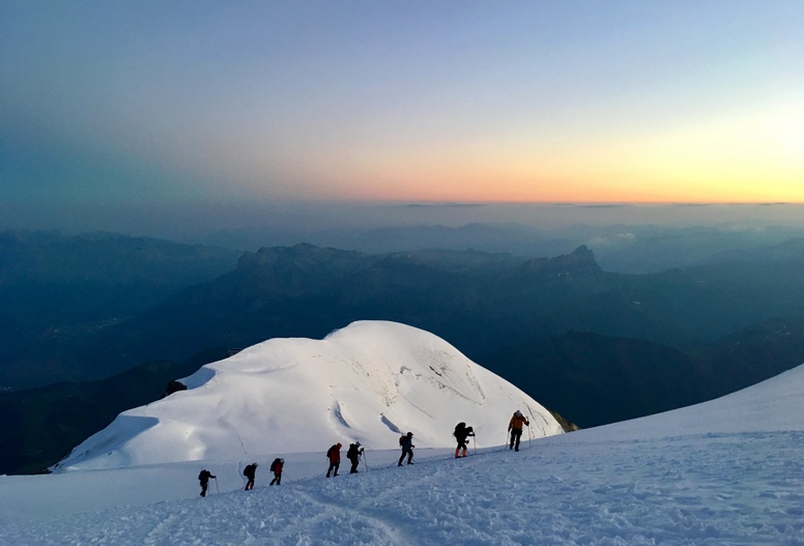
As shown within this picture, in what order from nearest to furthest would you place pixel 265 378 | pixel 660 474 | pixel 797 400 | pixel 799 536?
pixel 799 536, pixel 660 474, pixel 797 400, pixel 265 378

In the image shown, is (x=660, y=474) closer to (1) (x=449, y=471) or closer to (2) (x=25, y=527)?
(1) (x=449, y=471)

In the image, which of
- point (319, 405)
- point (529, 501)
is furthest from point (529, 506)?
point (319, 405)

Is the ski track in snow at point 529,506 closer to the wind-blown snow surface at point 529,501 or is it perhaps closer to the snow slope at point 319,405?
the wind-blown snow surface at point 529,501

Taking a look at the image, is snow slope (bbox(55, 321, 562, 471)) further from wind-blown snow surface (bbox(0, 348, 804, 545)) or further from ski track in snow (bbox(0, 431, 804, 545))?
ski track in snow (bbox(0, 431, 804, 545))

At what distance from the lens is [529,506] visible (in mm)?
12219

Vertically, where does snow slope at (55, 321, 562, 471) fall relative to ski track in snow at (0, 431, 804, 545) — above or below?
below

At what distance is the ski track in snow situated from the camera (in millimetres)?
9750

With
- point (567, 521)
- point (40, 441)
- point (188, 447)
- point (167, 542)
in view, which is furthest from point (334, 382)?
point (40, 441)

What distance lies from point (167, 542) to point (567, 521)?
11052 mm

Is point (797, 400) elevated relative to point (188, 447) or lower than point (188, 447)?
elevated

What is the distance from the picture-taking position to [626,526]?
32.3ft

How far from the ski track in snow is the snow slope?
56.3ft

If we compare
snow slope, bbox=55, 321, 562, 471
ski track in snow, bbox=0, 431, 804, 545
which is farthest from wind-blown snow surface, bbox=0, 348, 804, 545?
snow slope, bbox=55, 321, 562, 471

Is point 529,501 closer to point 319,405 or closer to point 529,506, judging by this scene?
point 529,506
